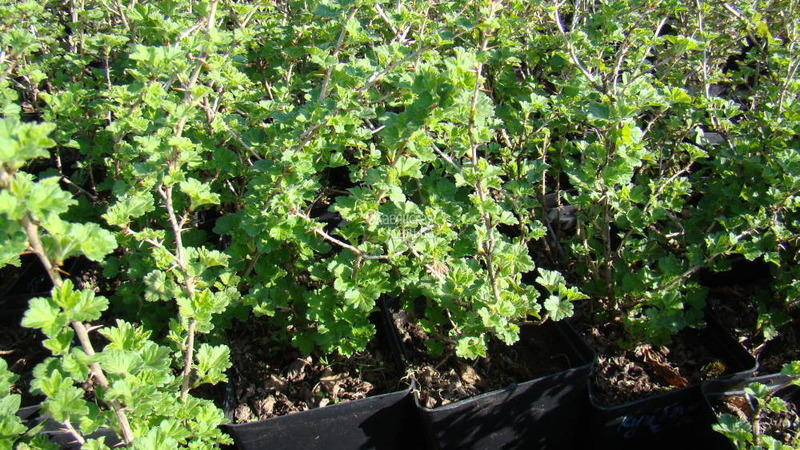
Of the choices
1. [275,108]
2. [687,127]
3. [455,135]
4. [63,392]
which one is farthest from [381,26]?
[63,392]

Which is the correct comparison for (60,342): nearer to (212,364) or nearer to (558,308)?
(212,364)

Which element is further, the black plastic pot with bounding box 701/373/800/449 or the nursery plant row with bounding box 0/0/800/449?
the black plastic pot with bounding box 701/373/800/449

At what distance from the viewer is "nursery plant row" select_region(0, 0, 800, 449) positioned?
1.89m

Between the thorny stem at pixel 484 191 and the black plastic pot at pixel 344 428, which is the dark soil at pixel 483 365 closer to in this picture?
the black plastic pot at pixel 344 428

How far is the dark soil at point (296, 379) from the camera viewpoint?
243cm

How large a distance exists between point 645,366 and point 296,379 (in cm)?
162

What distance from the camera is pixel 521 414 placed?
234 cm

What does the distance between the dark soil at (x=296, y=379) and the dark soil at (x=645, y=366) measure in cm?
97

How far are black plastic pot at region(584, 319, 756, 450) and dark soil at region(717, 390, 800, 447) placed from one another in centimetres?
10

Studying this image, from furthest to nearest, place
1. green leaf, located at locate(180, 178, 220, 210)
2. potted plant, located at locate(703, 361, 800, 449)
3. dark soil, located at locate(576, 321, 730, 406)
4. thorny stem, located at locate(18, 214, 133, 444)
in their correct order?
dark soil, located at locate(576, 321, 730, 406) → potted plant, located at locate(703, 361, 800, 449) → green leaf, located at locate(180, 178, 220, 210) → thorny stem, located at locate(18, 214, 133, 444)

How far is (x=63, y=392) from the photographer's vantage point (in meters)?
1.36

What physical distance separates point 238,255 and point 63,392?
3.15ft

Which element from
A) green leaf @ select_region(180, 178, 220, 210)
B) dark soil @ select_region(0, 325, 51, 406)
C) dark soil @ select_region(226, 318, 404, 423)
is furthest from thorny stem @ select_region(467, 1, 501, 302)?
dark soil @ select_region(0, 325, 51, 406)

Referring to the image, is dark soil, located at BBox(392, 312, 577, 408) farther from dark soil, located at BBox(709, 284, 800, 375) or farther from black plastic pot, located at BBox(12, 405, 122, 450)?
black plastic pot, located at BBox(12, 405, 122, 450)
